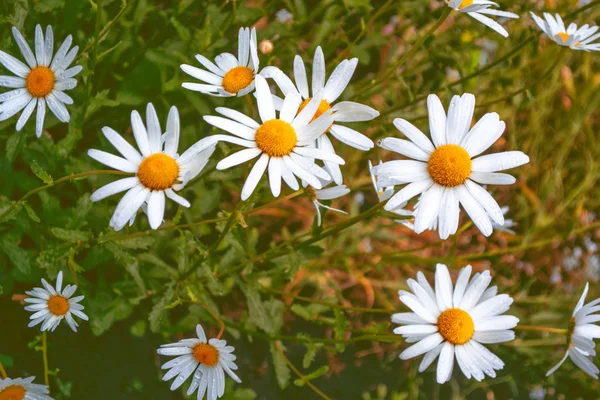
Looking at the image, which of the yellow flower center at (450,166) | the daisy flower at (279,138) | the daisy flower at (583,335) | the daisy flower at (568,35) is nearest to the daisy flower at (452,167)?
the yellow flower center at (450,166)

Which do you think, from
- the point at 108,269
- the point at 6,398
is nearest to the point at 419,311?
the point at 6,398

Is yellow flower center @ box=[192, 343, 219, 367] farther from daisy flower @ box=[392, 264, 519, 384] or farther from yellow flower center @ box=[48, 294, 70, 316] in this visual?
daisy flower @ box=[392, 264, 519, 384]

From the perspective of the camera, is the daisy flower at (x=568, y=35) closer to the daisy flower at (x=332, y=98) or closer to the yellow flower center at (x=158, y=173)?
the daisy flower at (x=332, y=98)

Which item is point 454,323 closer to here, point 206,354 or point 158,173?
point 206,354

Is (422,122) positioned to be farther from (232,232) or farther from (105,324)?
(105,324)

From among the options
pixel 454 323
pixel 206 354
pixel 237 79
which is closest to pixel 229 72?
pixel 237 79
